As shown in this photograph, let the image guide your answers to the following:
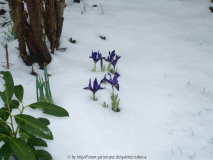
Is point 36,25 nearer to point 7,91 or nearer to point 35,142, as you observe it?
point 7,91

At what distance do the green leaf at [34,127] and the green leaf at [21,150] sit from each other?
73mm

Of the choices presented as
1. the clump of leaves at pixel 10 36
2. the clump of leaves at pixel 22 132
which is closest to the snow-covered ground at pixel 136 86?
the clump of leaves at pixel 10 36

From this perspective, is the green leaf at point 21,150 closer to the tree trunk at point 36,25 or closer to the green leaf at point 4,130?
the green leaf at point 4,130

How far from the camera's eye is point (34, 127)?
104 centimetres

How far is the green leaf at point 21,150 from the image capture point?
0.93 metres

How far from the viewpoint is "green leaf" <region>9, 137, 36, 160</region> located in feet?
3.06

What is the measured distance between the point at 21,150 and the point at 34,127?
0.42 feet

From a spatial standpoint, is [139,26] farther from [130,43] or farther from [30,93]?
[30,93]

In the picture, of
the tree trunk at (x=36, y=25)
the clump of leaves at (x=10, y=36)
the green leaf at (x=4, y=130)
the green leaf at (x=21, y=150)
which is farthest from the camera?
the clump of leaves at (x=10, y=36)

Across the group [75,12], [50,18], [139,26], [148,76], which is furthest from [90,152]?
[75,12]

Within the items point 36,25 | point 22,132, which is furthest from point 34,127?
point 36,25

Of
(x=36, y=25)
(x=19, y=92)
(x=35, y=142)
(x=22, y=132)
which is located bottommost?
(x=35, y=142)

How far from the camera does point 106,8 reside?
3.51m

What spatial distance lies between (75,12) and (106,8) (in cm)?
60
